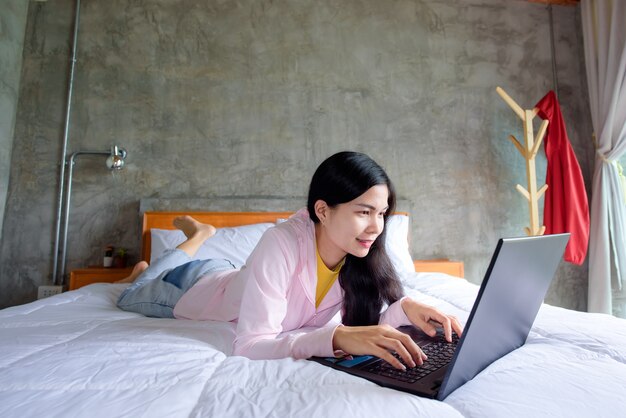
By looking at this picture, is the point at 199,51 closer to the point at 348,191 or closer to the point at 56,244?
the point at 56,244

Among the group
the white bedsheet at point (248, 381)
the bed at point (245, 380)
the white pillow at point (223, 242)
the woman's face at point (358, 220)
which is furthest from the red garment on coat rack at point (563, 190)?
the woman's face at point (358, 220)

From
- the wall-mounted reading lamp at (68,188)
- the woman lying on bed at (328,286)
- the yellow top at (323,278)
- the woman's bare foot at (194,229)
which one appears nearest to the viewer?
the woman lying on bed at (328,286)

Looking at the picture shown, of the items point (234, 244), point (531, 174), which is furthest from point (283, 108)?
point (531, 174)

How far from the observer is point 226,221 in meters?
2.52

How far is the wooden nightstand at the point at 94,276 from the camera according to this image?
2.22 m

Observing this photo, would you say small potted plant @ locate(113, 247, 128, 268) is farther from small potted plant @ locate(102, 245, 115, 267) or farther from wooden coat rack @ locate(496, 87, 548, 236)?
wooden coat rack @ locate(496, 87, 548, 236)

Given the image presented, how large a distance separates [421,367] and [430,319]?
0.24m

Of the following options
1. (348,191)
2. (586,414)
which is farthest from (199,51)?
(586,414)

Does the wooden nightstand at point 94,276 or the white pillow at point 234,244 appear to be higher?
the white pillow at point 234,244

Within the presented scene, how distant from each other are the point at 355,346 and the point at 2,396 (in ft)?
1.90

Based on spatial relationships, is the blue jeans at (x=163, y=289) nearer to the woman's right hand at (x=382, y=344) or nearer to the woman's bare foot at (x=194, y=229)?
the woman's bare foot at (x=194, y=229)

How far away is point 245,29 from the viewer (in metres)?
2.79

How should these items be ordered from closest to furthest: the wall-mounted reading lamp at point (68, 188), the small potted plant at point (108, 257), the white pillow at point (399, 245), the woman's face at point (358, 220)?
the woman's face at point (358, 220) → the white pillow at point (399, 245) → the small potted plant at point (108, 257) → the wall-mounted reading lamp at point (68, 188)

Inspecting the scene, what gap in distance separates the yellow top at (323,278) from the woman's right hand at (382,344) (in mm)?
361
